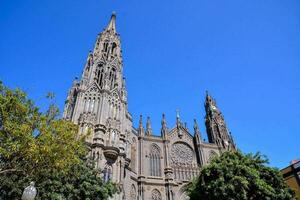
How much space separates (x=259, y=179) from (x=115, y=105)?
1844cm

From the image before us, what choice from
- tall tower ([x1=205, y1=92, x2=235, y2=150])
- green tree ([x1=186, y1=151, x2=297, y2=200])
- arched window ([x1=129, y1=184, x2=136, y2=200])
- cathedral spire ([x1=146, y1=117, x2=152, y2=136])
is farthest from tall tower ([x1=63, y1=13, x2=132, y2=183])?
tall tower ([x1=205, y1=92, x2=235, y2=150])

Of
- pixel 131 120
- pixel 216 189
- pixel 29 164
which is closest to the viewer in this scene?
pixel 29 164

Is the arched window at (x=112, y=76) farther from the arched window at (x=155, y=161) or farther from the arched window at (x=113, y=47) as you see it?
the arched window at (x=155, y=161)

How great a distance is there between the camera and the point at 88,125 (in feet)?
79.3

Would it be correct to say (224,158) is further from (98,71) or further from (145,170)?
(98,71)

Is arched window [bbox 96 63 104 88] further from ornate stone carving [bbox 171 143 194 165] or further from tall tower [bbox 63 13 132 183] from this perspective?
ornate stone carving [bbox 171 143 194 165]

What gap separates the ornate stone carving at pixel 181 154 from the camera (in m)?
37.4

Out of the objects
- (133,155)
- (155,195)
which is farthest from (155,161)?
(155,195)

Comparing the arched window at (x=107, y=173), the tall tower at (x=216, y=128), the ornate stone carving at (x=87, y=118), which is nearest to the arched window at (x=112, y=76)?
the ornate stone carving at (x=87, y=118)

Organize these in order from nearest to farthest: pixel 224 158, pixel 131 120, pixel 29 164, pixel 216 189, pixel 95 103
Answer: pixel 29 164 → pixel 216 189 → pixel 224 158 → pixel 95 103 → pixel 131 120

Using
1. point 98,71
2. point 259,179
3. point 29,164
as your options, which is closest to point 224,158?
point 259,179

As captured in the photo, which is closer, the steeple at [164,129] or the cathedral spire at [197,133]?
the steeple at [164,129]

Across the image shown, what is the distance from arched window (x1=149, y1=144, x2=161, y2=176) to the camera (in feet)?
112

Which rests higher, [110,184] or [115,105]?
[115,105]
